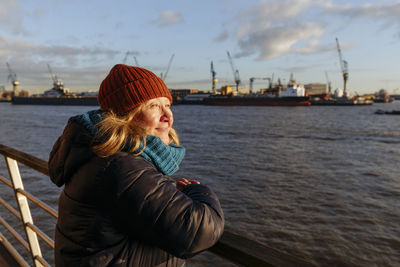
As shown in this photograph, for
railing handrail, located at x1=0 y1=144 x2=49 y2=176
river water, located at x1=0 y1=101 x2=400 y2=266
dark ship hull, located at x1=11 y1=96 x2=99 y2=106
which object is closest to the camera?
railing handrail, located at x1=0 y1=144 x2=49 y2=176

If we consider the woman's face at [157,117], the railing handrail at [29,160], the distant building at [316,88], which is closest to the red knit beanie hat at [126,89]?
the woman's face at [157,117]

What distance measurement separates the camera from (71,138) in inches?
31.9

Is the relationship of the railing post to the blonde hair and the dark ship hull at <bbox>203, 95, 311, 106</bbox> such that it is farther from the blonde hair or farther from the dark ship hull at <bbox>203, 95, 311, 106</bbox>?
the dark ship hull at <bbox>203, 95, 311, 106</bbox>

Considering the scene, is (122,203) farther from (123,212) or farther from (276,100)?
(276,100)

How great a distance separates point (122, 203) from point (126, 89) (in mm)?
391

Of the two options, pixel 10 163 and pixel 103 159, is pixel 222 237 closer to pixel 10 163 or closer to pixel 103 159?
pixel 103 159

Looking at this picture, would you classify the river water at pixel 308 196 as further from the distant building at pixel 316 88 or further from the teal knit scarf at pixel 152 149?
the distant building at pixel 316 88

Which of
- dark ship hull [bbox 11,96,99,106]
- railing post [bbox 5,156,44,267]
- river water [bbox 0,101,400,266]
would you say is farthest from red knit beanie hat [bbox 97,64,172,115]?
dark ship hull [bbox 11,96,99,106]

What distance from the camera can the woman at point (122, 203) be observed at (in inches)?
28.5

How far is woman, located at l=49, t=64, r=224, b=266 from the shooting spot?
725mm

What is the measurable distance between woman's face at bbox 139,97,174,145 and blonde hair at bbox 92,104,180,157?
0.05m

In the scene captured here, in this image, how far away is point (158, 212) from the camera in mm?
718

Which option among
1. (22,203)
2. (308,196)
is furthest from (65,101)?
(22,203)

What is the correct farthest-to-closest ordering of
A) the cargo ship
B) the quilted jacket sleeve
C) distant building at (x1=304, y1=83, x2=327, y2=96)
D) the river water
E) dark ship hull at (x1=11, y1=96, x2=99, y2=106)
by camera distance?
distant building at (x1=304, y1=83, x2=327, y2=96) < dark ship hull at (x1=11, y1=96, x2=99, y2=106) < the cargo ship < the river water < the quilted jacket sleeve
